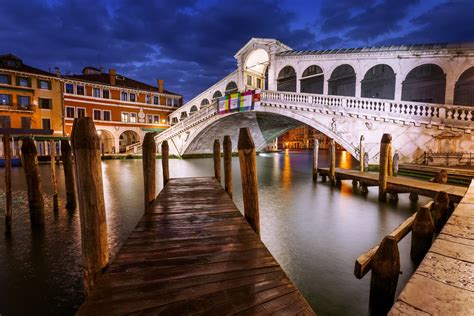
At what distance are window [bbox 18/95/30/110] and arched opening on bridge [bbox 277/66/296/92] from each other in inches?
858

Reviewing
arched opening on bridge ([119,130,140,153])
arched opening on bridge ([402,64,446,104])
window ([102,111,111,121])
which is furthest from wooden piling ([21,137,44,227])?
arched opening on bridge ([119,130,140,153])

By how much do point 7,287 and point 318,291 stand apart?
4.17 m

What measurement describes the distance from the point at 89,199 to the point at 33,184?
4.90 m

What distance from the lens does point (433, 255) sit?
235cm

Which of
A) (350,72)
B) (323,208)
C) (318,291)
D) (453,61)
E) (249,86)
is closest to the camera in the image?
(318,291)

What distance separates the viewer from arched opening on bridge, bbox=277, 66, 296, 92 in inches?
894

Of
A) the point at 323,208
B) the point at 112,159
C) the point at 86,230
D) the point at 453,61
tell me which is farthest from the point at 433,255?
the point at 112,159

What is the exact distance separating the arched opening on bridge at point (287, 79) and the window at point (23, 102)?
2178 cm

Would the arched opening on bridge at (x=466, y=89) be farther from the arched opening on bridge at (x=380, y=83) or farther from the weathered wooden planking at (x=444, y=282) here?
the weathered wooden planking at (x=444, y=282)

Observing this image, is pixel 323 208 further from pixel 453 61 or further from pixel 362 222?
pixel 453 61

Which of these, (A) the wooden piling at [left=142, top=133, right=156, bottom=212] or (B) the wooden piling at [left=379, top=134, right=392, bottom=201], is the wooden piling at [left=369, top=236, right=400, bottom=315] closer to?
(A) the wooden piling at [left=142, top=133, right=156, bottom=212]

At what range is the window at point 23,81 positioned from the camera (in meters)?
20.2

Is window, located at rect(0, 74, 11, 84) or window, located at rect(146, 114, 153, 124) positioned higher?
window, located at rect(0, 74, 11, 84)

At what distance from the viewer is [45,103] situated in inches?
846
